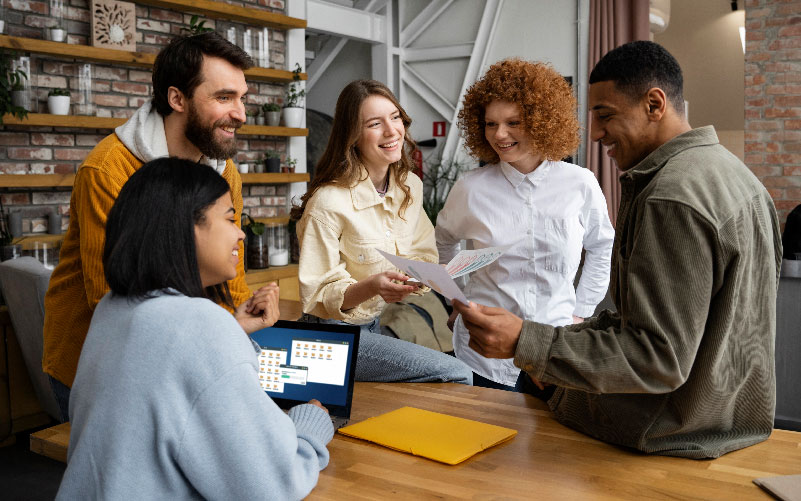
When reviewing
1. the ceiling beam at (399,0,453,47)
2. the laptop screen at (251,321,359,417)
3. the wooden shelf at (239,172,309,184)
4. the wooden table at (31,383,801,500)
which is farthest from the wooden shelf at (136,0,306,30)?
the wooden table at (31,383,801,500)

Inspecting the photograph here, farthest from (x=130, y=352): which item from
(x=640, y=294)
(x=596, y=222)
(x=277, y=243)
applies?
(x=277, y=243)

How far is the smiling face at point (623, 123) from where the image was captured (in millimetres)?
1575

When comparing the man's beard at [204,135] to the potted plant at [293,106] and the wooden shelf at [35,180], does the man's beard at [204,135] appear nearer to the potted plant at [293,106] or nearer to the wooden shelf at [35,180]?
the wooden shelf at [35,180]

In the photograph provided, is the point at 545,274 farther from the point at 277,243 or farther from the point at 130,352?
the point at 277,243

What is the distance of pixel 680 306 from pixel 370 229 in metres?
1.19

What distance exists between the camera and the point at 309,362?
1844mm

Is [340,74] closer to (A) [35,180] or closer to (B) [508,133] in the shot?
(A) [35,180]

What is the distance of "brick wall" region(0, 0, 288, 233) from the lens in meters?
4.50

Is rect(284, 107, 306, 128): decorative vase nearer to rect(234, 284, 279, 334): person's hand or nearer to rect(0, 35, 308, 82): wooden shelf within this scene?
rect(0, 35, 308, 82): wooden shelf

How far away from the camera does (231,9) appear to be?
5.36 metres

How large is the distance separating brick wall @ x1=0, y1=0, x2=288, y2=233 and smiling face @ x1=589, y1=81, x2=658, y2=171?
3.98 metres

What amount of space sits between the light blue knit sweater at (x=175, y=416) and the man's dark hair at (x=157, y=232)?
5 cm

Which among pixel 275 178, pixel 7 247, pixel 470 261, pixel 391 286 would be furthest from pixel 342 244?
pixel 275 178

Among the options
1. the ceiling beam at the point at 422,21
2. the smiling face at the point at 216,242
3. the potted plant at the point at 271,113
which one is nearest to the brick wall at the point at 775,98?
the ceiling beam at the point at 422,21
